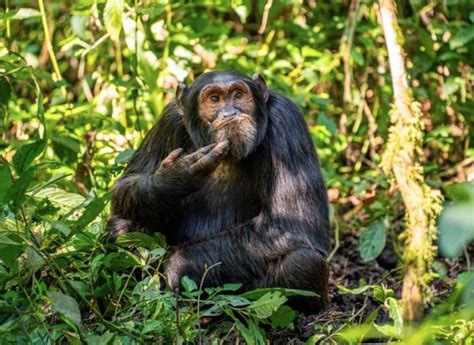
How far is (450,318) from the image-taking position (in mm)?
3635

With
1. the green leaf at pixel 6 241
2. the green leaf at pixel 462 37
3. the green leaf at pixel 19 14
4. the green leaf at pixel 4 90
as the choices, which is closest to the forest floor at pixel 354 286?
the green leaf at pixel 6 241

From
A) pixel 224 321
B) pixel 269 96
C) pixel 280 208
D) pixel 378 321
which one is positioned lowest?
pixel 378 321

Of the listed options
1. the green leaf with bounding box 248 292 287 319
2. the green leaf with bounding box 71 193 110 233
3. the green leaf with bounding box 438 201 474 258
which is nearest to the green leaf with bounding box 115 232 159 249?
the green leaf with bounding box 71 193 110 233

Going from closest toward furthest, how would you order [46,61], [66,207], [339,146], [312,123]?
[66,207]
[339,146]
[312,123]
[46,61]

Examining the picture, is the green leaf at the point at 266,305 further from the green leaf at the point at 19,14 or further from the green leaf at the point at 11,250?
the green leaf at the point at 19,14

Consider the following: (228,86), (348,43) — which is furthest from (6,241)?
(348,43)

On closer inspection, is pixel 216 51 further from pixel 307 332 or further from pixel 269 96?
pixel 307 332

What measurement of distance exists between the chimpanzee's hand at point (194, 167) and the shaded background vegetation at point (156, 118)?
1.64ft

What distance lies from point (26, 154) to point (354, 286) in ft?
12.0

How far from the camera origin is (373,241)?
24.7 feet

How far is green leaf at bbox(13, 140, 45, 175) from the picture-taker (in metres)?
4.58

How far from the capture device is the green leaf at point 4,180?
4312mm

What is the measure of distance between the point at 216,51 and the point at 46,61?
2390 mm

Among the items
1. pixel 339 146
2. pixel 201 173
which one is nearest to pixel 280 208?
pixel 201 173
